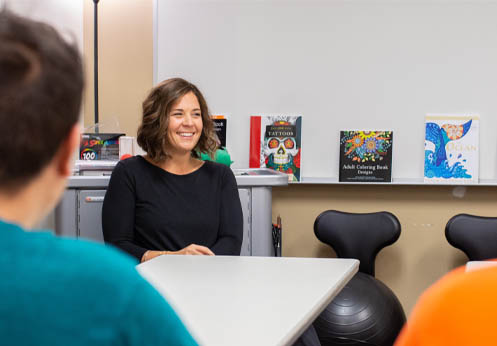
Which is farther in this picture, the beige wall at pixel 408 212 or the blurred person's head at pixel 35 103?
the beige wall at pixel 408 212

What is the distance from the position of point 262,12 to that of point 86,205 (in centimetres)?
156

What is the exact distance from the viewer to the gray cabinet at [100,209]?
274 centimetres

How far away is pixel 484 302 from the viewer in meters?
0.51

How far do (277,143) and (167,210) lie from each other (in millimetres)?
1186

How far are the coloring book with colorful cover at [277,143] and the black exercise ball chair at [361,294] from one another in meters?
0.37

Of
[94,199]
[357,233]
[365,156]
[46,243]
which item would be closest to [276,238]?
[357,233]

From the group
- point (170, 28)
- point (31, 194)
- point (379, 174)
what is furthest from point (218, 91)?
point (31, 194)

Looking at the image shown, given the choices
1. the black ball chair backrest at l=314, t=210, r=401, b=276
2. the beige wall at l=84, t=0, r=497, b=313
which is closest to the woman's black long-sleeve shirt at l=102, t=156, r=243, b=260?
the black ball chair backrest at l=314, t=210, r=401, b=276

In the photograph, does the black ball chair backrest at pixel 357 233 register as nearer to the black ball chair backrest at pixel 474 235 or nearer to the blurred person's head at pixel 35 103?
the black ball chair backrest at pixel 474 235

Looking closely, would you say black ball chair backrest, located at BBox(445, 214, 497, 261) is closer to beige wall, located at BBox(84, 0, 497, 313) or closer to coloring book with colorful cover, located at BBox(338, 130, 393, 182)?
beige wall, located at BBox(84, 0, 497, 313)

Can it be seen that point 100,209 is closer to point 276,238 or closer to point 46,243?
point 276,238

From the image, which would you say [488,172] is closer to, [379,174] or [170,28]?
[379,174]

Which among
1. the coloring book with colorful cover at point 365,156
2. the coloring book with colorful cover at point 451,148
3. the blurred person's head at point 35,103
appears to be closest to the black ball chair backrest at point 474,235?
the coloring book with colorful cover at point 451,148

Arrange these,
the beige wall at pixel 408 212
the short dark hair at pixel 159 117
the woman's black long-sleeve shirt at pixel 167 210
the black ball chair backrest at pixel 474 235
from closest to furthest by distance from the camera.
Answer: the woman's black long-sleeve shirt at pixel 167 210 → the short dark hair at pixel 159 117 → the black ball chair backrest at pixel 474 235 → the beige wall at pixel 408 212
